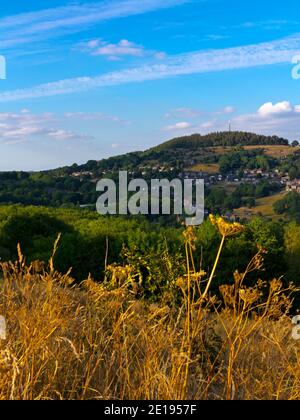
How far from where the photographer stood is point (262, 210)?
361ft

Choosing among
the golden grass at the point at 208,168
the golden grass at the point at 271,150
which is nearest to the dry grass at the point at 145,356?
the golden grass at the point at 208,168

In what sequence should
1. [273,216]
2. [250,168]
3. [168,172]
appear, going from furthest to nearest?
[250,168] → [168,172] → [273,216]

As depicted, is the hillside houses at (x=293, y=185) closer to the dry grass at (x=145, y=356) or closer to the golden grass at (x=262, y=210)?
the golden grass at (x=262, y=210)

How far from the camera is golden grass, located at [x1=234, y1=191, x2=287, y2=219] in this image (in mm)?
103869

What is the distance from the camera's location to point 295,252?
46.1 metres

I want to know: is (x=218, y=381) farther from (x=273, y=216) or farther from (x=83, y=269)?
(x=273, y=216)

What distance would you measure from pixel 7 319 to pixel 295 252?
4425 cm

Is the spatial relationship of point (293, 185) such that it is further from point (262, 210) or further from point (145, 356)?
point (145, 356)

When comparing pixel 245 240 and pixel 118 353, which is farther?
pixel 245 240

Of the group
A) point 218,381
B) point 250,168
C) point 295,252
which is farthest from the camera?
point 250,168

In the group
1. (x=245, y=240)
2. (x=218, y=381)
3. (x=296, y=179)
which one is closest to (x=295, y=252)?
(x=245, y=240)

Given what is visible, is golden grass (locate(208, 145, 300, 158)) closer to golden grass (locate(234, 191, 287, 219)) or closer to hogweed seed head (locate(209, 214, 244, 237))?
golden grass (locate(234, 191, 287, 219))

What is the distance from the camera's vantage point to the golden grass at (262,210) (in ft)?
341

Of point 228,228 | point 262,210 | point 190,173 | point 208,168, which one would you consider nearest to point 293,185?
point 262,210
